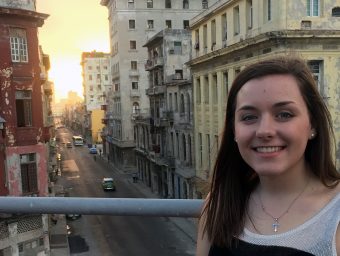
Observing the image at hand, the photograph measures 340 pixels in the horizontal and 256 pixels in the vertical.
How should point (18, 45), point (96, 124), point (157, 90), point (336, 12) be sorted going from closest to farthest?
point (336, 12), point (18, 45), point (157, 90), point (96, 124)

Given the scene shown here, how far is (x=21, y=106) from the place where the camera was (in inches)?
797

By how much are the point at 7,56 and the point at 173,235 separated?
1294cm

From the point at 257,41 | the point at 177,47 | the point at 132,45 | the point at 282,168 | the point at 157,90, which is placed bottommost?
the point at 282,168

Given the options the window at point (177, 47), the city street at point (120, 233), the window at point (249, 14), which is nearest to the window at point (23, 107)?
the city street at point (120, 233)

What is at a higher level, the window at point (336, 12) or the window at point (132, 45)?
the window at point (132, 45)

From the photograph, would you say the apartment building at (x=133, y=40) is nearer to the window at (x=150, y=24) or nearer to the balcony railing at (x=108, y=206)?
the window at (x=150, y=24)

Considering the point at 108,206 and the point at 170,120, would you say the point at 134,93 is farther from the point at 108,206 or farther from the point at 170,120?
the point at 108,206

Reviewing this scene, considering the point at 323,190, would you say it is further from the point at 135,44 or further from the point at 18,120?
the point at 135,44

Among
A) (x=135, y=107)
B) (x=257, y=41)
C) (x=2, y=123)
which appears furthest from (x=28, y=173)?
(x=135, y=107)

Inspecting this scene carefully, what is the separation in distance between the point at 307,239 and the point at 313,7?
1951cm

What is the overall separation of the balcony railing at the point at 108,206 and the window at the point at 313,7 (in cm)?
1877

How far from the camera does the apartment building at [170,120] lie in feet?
107

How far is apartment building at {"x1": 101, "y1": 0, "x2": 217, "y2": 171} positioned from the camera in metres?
51.0

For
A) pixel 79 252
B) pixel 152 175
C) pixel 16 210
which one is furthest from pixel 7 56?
pixel 152 175
